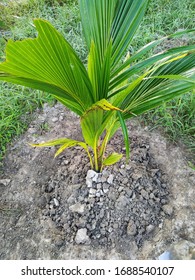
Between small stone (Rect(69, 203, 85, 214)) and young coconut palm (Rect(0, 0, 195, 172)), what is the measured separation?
358 mm

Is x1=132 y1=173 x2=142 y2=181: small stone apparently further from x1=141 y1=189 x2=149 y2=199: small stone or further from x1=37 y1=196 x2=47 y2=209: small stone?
x1=37 y1=196 x2=47 y2=209: small stone

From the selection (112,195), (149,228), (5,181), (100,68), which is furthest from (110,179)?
(100,68)

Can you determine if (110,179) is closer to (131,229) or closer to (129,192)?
(129,192)

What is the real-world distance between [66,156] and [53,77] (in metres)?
0.85

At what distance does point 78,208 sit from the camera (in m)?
1.36

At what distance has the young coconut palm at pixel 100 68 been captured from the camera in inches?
26.9

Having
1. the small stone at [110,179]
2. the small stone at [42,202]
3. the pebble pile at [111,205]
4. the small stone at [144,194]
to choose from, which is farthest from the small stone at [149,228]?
the small stone at [42,202]

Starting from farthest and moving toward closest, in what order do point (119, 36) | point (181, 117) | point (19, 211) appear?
point (181, 117) → point (19, 211) → point (119, 36)

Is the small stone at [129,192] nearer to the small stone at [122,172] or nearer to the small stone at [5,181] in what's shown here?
the small stone at [122,172]

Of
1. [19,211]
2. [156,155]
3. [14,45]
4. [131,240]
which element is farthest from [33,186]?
[14,45]

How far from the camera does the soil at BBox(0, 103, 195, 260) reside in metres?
1.29

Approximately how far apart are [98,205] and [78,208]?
0.31ft

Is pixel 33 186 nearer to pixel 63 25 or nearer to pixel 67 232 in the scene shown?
pixel 67 232

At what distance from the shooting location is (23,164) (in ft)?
5.18
